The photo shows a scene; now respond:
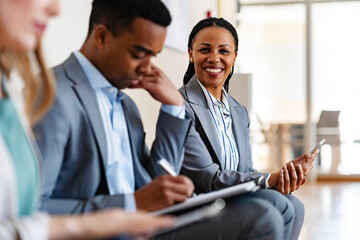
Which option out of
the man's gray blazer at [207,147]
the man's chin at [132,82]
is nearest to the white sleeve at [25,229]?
the man's chin at [132,82]

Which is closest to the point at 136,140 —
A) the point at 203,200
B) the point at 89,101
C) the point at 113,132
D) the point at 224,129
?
the point at 113,132

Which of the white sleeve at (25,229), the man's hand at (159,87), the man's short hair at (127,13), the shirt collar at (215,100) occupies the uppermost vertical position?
the man's short hair at (127,13)

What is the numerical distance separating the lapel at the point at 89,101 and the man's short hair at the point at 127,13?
0.14m

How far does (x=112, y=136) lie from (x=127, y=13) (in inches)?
12.5

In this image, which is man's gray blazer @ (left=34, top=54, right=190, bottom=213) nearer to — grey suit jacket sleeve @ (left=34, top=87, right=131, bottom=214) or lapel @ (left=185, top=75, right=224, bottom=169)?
grey suit jacket sleeve @ (left=34, top=87, right=131, bottom=214)

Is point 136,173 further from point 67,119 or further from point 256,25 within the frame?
point 256,25

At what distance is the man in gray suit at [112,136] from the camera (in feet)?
4.33

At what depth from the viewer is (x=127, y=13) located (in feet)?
4.70

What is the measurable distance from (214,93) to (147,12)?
→ 1.08 meters

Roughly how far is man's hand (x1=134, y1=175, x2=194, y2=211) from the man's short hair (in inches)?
15.5

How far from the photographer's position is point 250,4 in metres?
7.79

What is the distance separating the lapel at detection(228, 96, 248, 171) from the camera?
2.41 metres

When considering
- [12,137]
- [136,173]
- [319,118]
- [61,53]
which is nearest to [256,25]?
[319,118]

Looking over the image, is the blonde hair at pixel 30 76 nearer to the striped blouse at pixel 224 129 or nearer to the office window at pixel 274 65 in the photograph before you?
the striped blouse at pixel 224 129
